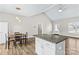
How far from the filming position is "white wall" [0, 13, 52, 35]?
1.44 meters

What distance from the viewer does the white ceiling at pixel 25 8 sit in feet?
4.70

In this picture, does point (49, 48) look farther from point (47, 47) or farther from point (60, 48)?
point (60, 48)

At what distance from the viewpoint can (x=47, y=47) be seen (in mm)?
1452

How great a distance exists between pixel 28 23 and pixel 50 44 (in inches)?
16.1

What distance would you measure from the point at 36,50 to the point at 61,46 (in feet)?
1.11

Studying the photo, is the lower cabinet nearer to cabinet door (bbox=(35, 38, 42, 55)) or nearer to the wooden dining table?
cabinet door (bbox=(35, 38, 42, 55))

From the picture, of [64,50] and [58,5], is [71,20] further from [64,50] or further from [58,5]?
[64,50]

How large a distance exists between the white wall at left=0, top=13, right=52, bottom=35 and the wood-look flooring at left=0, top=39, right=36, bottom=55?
0.16 m

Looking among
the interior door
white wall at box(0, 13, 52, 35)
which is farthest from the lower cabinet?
the interior door

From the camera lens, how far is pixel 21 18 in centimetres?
147

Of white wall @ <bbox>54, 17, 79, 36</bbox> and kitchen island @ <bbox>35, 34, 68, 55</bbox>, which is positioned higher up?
white wall @ <bbox>54, 17, 79, 36</bbox>

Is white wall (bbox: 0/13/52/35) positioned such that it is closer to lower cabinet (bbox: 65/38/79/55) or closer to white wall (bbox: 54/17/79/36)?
white wall (bbox: 54/17/79/36)

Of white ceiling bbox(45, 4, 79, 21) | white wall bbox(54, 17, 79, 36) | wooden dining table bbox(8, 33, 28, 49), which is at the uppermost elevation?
white ceiling bbox(45, 4, 79, 21)
